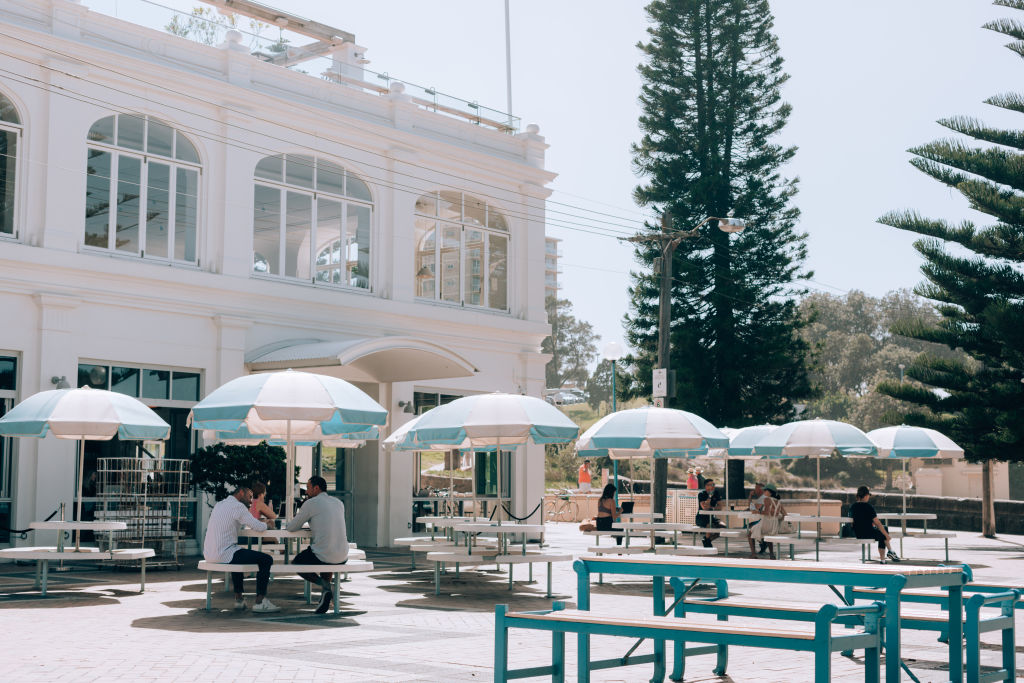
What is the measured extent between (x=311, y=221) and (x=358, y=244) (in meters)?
1.19

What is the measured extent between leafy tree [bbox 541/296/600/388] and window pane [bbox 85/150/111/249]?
78494mm

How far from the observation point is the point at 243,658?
845 cm

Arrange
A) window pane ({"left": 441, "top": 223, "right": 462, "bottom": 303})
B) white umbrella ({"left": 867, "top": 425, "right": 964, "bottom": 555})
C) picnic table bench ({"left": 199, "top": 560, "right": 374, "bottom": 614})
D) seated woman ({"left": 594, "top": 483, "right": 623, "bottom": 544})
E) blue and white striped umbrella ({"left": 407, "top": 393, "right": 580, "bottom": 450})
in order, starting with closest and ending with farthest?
picnic table bench ({"left": 199, "top": 560, "right": 374, "bottom": 614}) < blue and white striped umbrella ({"left": 407, "top": 393, "right": 580, "bottom": 450}) < seated woman ({"left": 594, "top": 483, "right": 623, "bottom": 544}) < white umbrella ({"left": 867, "top": 425, "right": 964, "bottom": 555}) < window pane ({"left": 441, "top": 223, "right": 462, "bottom": 303})

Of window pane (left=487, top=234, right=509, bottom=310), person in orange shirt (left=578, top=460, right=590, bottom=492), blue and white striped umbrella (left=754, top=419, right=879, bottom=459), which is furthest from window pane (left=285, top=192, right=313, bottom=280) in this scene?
person in orange shirt (left=578, top=460, right=590, bottom=492)

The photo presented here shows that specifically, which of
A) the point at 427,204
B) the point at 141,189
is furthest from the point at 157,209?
the point at 427,204

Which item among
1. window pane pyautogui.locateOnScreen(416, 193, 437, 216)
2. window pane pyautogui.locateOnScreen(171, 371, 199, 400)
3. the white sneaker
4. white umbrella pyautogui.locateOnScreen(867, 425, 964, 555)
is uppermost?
window pane pyautogui.locateOnScreen(416, 193, 437, 216)

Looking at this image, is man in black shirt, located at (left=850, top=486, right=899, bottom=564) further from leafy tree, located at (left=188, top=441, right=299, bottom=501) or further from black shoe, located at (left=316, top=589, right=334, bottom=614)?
black shoe, located at (left=316, top=589, right=334, bottom=614)

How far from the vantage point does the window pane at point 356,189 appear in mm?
22266

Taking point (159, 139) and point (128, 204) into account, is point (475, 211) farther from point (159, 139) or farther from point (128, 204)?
point (128, 204)

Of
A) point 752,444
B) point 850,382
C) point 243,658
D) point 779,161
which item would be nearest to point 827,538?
point 752,444

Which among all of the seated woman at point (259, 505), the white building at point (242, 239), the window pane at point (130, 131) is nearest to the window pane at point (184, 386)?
the white building at point (242, 239)

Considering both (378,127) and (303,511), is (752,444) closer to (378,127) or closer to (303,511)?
(378,127)

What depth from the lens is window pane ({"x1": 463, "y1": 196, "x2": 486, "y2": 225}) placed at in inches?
969

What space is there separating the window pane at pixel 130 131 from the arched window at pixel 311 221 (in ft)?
7.79
